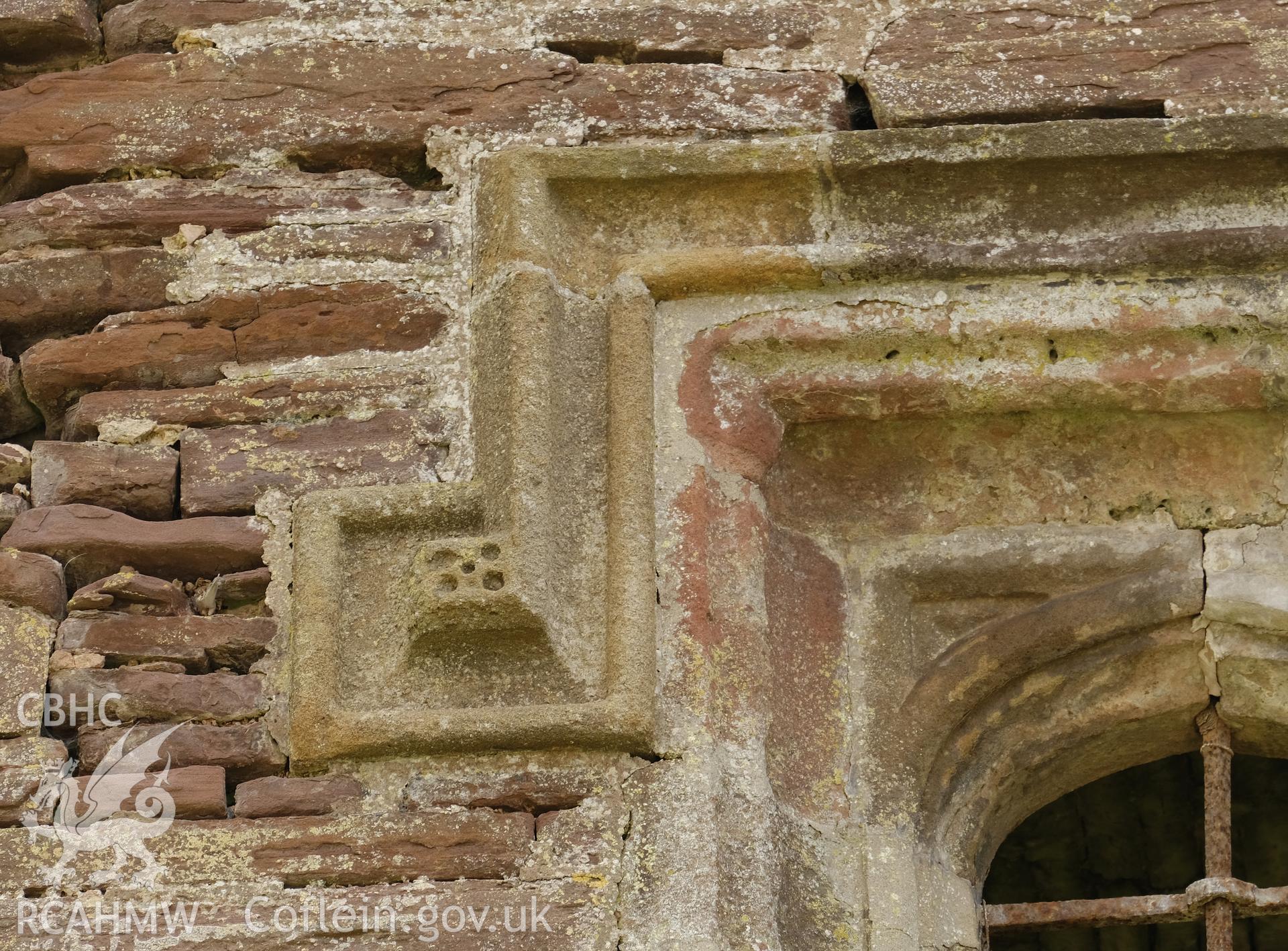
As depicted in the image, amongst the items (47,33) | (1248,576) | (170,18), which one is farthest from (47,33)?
(1248,576)

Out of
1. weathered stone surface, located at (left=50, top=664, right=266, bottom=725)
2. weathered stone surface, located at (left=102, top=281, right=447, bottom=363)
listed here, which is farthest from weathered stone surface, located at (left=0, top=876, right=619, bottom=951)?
weathered stone surface, located at (left=102, top=281, right=447, bottom=363)

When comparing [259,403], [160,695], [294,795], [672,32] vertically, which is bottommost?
[294,795]

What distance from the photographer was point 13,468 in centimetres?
284

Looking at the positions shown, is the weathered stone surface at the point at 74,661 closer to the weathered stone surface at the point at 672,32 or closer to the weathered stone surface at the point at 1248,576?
the weathered stone surface at the point at 672,32

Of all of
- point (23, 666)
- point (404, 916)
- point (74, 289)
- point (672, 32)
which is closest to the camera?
point (404, 916)

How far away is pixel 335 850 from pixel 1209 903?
118 cm

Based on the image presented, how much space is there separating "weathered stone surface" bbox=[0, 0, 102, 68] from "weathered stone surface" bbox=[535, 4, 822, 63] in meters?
0.73

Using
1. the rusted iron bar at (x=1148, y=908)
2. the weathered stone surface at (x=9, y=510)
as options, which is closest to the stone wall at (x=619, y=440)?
the weathered stone surface at (x=9, y=510)

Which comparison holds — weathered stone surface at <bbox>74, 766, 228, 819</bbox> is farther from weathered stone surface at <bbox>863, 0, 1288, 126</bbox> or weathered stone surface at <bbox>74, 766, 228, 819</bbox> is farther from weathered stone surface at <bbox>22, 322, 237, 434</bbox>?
weathered stone surface at <bbox>863, 0, 1288, 126</bbox>

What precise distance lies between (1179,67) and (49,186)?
1.72 m

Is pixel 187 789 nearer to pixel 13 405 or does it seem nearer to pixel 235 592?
pixel 235 592

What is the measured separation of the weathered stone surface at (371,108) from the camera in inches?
119

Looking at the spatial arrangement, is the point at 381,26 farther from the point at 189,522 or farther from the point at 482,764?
the point at 482,764

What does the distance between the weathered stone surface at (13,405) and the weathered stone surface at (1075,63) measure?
Answer: 1.33 meters
